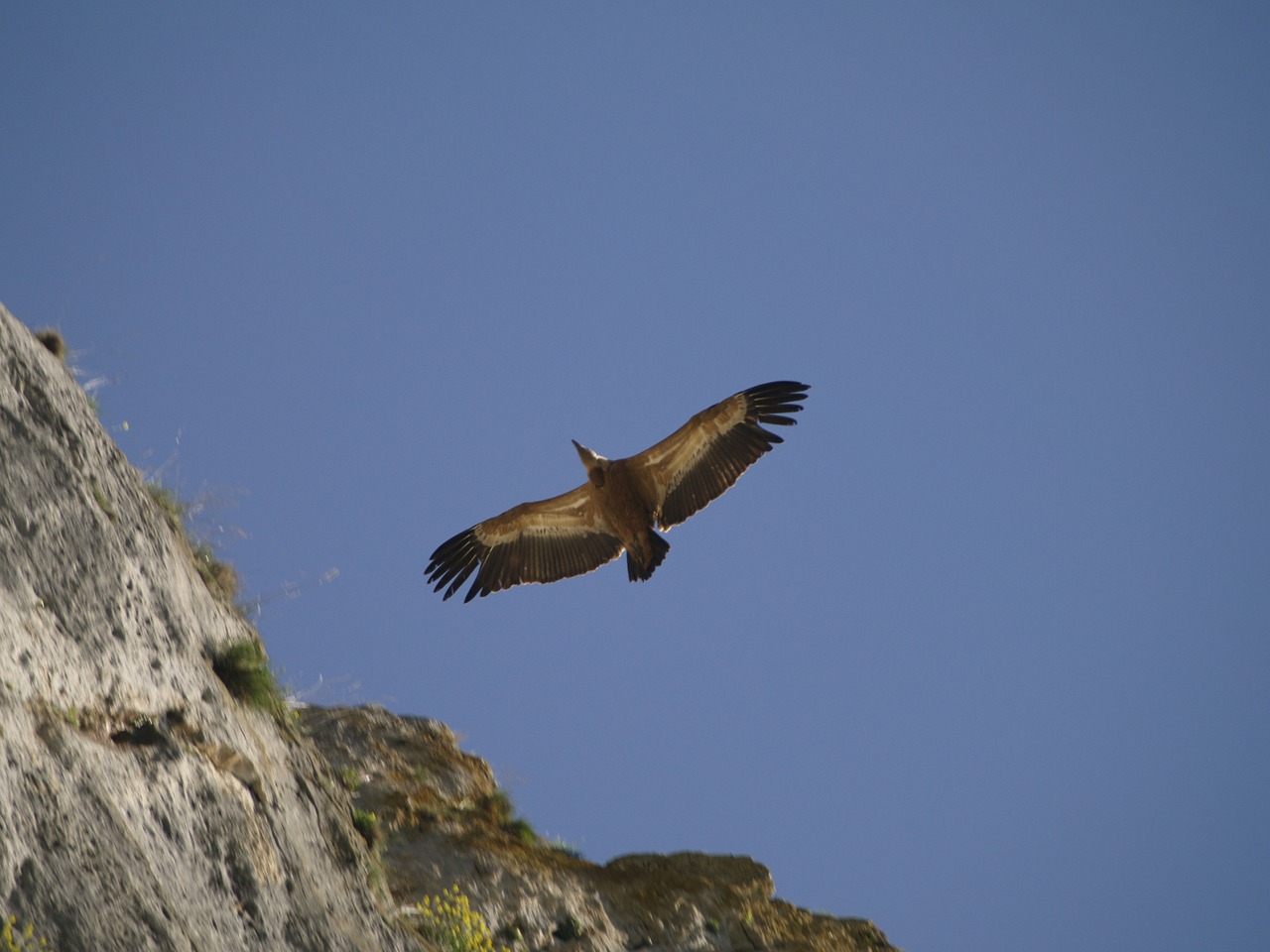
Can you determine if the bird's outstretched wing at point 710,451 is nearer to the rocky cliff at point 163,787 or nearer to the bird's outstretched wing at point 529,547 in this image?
the bird's outstretched wing at point 529,547

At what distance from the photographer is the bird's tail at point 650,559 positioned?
532 inches

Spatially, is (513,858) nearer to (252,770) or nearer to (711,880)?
(711,880)

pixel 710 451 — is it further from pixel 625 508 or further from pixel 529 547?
pixel 529 547

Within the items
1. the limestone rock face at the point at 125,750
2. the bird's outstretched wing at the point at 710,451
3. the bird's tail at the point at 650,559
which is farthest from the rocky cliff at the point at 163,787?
the bird's outstretched wing at the point at 710,451

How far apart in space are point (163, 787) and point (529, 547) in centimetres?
736

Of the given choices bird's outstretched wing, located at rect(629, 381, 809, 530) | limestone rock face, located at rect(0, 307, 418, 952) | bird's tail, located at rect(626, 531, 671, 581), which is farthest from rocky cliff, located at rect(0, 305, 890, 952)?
bird's outstretched wing, located at rect(629, 381, 809, 530)

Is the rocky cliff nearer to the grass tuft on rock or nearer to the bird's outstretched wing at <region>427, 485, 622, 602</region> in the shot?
the grass tuft on rock

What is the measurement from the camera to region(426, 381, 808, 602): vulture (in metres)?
13.4

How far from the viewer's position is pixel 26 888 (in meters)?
5.74

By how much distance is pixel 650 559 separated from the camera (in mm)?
13688

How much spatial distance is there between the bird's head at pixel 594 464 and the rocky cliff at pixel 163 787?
13.1 ft

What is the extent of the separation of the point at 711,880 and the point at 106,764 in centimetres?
699

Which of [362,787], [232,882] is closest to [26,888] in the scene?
[232,882]

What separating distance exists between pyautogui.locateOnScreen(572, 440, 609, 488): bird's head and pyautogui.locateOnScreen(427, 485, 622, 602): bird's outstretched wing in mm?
352
